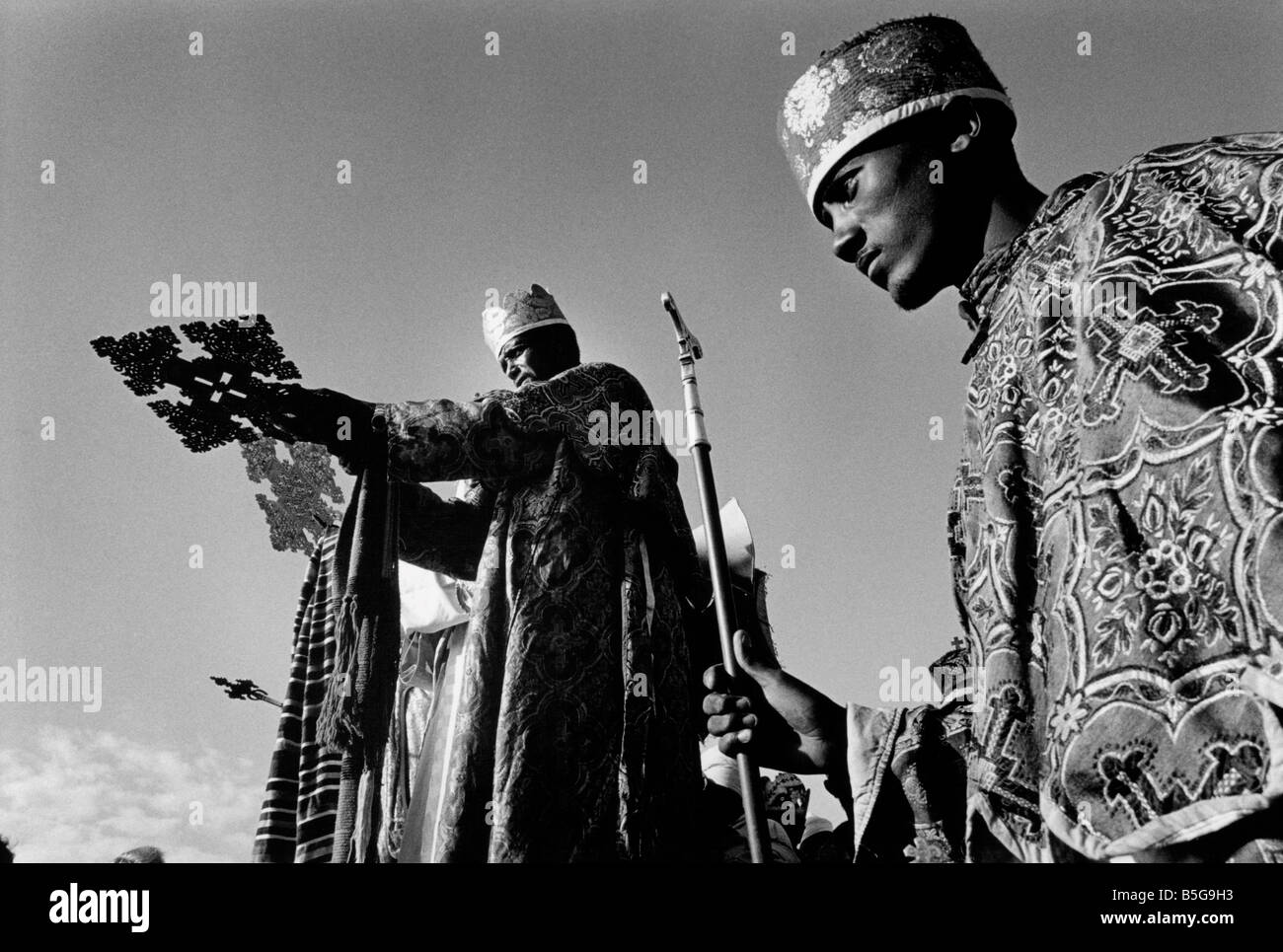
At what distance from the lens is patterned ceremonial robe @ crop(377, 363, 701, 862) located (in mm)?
3695

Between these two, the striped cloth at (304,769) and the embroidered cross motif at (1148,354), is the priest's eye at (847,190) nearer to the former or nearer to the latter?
the embroidered cross motif at (1148,354)

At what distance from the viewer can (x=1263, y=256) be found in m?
1.44

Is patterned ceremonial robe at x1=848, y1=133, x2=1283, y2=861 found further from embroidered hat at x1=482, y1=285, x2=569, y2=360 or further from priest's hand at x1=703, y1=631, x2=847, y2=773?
embroidered hat at x1=482, y1=285, x2=569, y2=360

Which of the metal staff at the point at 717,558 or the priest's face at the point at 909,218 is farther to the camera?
the metal staff at the point at 717,558

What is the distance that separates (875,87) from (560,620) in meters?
2.03

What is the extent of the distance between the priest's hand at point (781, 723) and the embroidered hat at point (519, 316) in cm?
285

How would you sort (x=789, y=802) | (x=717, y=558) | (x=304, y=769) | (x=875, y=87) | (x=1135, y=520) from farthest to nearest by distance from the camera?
(x=789, y=802) < (x=304, y=769) < (x=717, y=558) < (x=875, y=87) < (x=1135, y=520)

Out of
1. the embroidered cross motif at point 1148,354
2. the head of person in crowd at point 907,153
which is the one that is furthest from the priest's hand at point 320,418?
the embroidered cross motif at point 1148,354

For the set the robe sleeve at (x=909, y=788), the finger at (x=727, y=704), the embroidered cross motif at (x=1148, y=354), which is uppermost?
the embroidered cross motif at (x=1148, y=354)

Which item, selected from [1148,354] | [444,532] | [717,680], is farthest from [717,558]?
[444,532]

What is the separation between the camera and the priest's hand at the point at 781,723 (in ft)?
7.16

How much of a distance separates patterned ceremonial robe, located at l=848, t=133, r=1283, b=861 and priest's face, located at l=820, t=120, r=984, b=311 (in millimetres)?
370

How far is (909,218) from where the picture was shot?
7.31 ft

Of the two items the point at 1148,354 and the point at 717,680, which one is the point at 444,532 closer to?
the point at 717,680
